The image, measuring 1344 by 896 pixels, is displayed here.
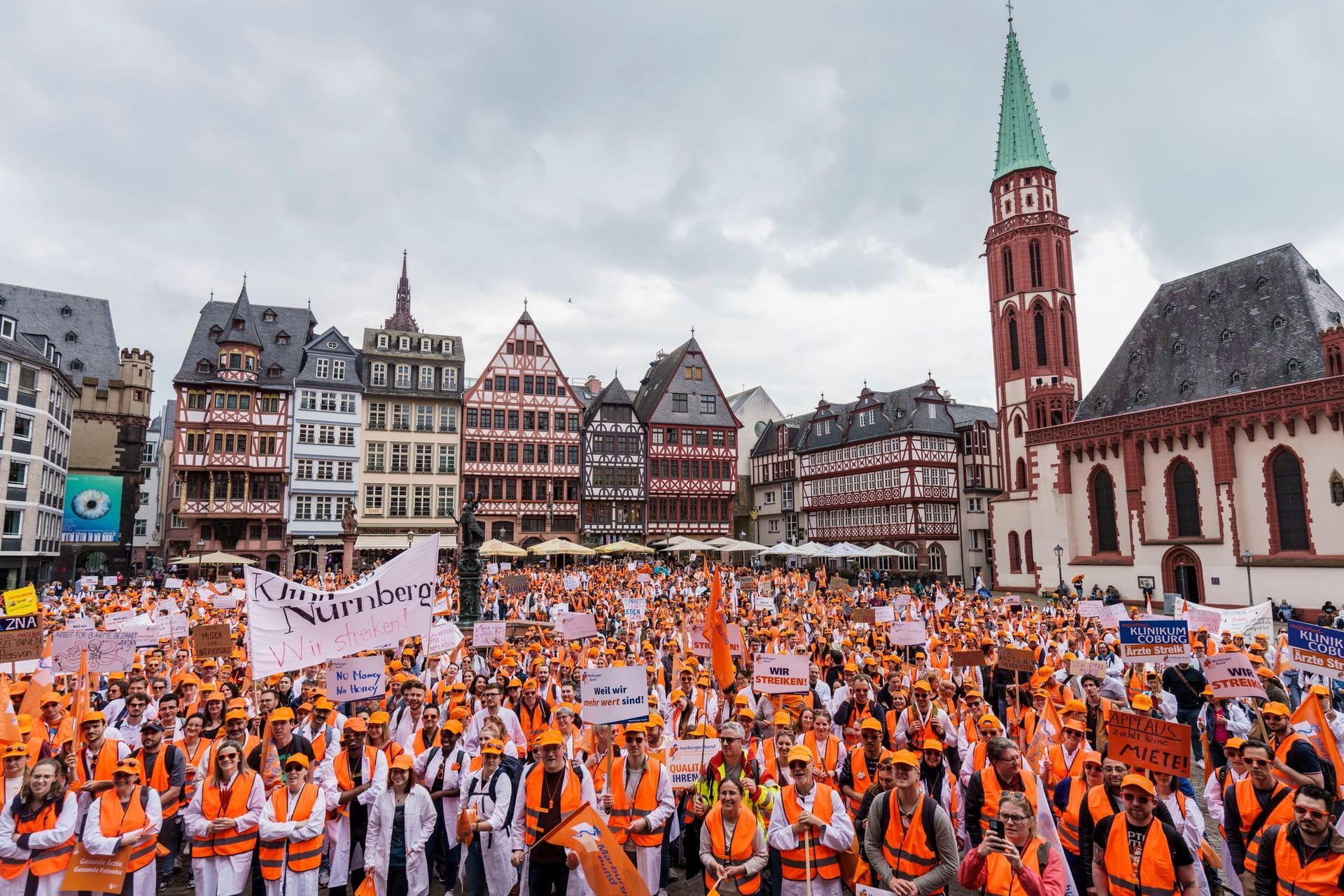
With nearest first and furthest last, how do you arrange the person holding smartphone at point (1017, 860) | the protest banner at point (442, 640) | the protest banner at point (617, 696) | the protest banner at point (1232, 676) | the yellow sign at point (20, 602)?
the person holding smartphone at point (1017, 860), the protest banner at point (617, 696), the protest banner at point (1232, 676), the protest banner at point (442, 640), the yellow sign at point (20, 602)

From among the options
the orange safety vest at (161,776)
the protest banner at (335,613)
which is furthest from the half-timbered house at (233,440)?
the orange safety vest at (161,776)

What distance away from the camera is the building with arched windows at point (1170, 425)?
30234 millimetres

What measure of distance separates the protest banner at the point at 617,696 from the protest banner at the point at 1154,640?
714cm

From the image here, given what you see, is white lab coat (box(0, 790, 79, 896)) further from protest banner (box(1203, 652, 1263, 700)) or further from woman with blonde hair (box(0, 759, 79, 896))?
protest banner (box(1203, 652, 1263, 700))

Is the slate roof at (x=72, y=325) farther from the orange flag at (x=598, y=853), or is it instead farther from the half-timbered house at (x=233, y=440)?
the orange flag at (x=598, y=853)

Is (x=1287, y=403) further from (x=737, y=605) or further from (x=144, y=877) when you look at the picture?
(x=144, y=877)

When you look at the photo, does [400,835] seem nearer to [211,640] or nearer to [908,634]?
[211,640]


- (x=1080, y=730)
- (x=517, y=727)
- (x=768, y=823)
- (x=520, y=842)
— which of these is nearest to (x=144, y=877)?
(x=520, y=842)

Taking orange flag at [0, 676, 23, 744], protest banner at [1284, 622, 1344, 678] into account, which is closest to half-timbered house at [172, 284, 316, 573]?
orange flag at [0, 676, 23, 744]

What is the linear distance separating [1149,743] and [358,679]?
7.62 meters

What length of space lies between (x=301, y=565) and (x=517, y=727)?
42120 mm

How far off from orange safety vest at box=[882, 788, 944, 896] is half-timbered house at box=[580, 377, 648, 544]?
46409mm

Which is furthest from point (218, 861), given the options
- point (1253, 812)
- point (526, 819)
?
point (1253, 812)

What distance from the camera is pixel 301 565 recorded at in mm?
46094
